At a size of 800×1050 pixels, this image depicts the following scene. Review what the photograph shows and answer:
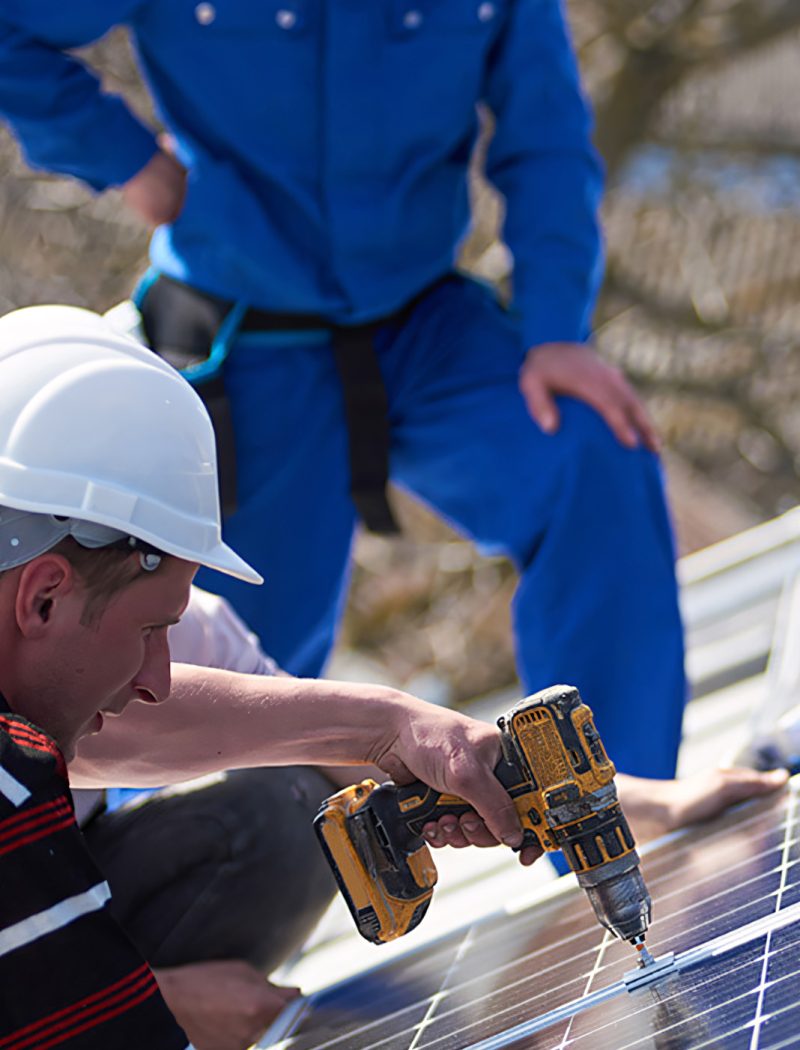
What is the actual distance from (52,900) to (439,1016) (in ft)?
2.31

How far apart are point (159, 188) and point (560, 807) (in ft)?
6.23

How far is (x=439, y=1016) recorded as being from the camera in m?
1.90

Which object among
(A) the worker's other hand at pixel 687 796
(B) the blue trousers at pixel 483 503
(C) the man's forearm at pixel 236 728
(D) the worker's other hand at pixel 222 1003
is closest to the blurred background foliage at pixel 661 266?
(B) the blue trousers at pixel 483 503

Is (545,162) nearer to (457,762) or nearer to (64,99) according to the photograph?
(64,99)

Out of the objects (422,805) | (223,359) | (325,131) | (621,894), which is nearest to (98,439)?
(422,805)

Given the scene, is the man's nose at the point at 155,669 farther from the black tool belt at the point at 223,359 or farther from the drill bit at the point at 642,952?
the black tool belt at the point at 223,359

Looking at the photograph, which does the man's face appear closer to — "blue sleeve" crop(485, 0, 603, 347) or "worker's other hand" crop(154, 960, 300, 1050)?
"worker's other hand" crop(154, 960, 300, 1050)

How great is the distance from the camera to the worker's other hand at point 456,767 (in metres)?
1.75

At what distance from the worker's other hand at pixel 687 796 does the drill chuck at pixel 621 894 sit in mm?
643

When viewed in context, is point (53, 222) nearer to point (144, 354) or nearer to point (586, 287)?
point (586, 287)

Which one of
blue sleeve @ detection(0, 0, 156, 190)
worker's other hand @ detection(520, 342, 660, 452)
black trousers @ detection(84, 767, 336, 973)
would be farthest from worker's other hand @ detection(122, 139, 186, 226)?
black trousers @ detection(84, 767, 336, 973)

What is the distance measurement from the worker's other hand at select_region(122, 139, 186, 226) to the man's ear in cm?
172

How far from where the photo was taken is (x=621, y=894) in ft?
5.52

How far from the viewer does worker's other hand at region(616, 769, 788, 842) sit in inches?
91.5
